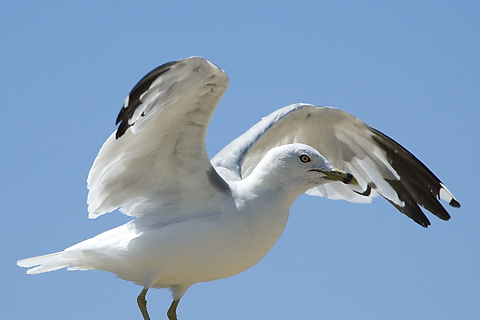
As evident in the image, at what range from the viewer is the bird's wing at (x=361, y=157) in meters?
9.84

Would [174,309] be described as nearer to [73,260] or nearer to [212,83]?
[73,260]

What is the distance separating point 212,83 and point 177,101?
0.31 m

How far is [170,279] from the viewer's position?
8.09m


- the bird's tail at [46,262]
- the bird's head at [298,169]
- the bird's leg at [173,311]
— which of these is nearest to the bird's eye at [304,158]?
the bird's head at [298,169]

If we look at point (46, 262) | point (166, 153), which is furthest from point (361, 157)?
point (46, 262)

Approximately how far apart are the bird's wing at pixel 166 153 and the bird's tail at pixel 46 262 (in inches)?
20.1

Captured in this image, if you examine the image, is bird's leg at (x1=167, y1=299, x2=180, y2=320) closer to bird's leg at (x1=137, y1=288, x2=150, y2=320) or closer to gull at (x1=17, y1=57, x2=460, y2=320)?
gull at (x1=17, y1=57, x2=460, y2=320)

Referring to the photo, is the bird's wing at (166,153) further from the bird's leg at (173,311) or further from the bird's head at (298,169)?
the bird's leg at (173,311)

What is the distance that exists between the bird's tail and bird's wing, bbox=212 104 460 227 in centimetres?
237

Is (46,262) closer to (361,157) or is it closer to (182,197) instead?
(182,197)

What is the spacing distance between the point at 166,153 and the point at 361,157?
3013 mm

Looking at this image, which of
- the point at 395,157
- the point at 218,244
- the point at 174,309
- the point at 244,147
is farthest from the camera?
the point at 395,157

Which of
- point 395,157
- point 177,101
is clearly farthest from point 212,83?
point 395,157

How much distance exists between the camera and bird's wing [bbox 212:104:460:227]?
9.84m
